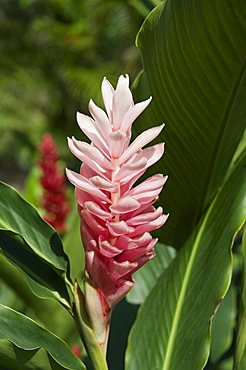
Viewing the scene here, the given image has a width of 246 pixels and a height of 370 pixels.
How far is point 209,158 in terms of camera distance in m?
1.13

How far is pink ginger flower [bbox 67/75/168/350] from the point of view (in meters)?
0.81

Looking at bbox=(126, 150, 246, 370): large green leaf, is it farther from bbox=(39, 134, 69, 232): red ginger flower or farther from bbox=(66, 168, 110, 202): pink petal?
bbox=(39, 134, 69, 232): red ginger flower

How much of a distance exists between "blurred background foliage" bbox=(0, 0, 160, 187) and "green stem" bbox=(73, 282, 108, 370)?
5942 millimetres

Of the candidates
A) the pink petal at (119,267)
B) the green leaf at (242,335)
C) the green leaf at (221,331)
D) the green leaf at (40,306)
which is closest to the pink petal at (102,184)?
the pink petal at (119,267)

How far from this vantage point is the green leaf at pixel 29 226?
0.96 m

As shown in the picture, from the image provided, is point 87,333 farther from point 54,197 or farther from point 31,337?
point 54,197

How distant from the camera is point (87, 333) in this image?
89cm

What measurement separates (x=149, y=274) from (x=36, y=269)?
17.0 inches

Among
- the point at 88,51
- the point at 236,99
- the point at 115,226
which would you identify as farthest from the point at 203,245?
the point at 88,51

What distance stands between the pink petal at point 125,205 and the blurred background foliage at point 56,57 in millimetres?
6028

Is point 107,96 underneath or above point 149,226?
above

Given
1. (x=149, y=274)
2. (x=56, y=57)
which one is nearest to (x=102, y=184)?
(x=149, y=274)

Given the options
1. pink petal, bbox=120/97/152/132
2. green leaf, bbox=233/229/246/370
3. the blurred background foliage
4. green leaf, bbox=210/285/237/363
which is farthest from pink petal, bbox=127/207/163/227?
the blurred background foliage

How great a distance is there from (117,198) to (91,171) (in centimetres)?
4
